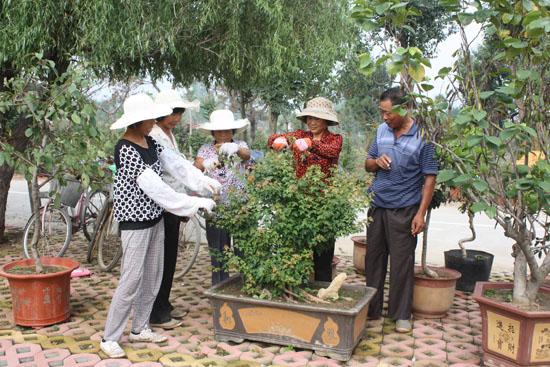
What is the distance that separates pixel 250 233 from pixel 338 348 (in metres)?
→ 0.91

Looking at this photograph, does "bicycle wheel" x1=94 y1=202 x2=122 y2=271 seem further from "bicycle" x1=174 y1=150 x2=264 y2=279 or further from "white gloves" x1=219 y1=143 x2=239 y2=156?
"white gloves" x1=219 y1=143 x2=239 y2=156

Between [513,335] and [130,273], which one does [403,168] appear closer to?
[513,335]

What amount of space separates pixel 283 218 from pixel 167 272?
107cm

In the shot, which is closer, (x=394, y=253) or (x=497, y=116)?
(x=497, y=116)

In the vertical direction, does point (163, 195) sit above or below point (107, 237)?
above

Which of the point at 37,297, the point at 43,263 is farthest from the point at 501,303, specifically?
the point at 43,263

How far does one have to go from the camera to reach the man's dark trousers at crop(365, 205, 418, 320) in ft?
12.7

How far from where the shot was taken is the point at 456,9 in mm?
2752

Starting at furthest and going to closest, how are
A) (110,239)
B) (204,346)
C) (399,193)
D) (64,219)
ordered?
(64,219) → (110,239) → (399,193) → (204,346)

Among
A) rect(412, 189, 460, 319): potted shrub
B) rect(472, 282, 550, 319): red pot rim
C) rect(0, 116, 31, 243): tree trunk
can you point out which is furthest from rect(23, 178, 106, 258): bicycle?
rect(472, 282, 550, 319): red pot rim

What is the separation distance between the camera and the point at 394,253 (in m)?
3.92

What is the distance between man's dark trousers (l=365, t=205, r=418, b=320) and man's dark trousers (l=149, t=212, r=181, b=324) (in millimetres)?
1426

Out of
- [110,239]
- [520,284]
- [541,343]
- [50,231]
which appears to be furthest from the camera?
[50,231]

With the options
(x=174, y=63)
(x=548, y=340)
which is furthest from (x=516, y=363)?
(x=174, y=63)
